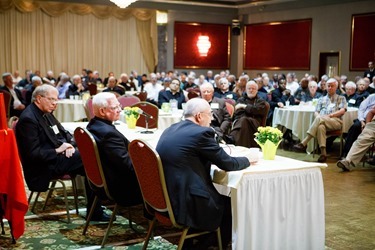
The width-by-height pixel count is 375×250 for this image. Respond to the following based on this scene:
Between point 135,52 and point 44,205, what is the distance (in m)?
14.9

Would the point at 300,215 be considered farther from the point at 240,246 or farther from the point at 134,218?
the point at 134,218

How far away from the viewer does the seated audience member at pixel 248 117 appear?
249 inches

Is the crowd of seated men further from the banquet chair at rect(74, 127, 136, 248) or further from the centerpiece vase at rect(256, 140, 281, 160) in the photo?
the banquet chair at rect(74, 127, 136, 248)

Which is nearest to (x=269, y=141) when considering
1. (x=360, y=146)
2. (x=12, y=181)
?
(x=12, y=181)

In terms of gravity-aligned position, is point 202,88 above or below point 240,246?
above

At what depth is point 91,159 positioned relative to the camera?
4.01 m

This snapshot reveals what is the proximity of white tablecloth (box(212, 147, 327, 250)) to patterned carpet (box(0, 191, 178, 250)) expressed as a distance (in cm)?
84

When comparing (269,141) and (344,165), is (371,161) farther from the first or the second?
(269,141)

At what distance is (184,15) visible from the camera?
19469mm

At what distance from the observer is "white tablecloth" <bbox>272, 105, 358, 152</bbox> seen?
8.37m

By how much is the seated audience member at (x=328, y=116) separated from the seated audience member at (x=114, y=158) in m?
4.56

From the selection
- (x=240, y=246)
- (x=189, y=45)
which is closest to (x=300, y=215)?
(x=240, y=246)

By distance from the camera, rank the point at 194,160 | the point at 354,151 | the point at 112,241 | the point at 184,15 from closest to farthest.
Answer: the point at 194,160, the point at 112,241, the point at 354,151, the point at 184,15

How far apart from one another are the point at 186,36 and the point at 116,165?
52.9ft
